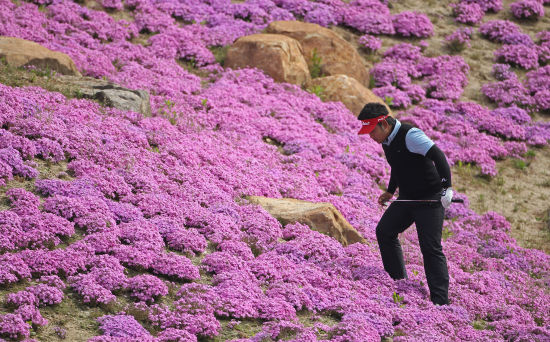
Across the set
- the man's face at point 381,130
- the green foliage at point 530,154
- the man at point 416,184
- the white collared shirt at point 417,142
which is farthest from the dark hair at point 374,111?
the green foliage at point 530,154

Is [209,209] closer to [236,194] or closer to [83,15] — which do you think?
[236,194]

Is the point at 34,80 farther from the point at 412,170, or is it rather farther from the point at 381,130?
the point at 412,170

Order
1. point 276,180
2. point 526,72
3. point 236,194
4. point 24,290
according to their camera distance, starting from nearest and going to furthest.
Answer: point 24,290 → point 236,194 → point 276,180 → point 526,72

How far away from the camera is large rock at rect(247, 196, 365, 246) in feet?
47.4

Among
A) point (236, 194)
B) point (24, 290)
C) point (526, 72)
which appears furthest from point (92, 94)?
point (526, 72)

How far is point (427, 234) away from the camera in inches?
497

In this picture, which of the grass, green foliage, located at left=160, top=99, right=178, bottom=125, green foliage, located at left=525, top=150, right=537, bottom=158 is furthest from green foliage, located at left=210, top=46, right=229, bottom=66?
green foliage, located at left=525, top=150, right=537, bottom=158

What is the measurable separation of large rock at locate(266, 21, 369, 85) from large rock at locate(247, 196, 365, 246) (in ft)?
35.4

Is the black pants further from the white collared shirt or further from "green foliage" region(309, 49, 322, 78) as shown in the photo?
"green foliage" region(309, 49, 322, 78)

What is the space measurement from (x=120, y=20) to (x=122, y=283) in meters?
15.4

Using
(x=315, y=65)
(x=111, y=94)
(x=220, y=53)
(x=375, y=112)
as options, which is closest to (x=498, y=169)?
(x=315, y=65)

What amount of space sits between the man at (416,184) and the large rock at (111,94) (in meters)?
6.99

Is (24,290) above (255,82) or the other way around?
above

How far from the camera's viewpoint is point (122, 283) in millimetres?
10680
